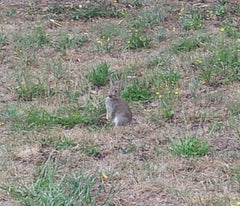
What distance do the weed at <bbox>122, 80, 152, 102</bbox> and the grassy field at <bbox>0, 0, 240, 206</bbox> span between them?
0.04 feet

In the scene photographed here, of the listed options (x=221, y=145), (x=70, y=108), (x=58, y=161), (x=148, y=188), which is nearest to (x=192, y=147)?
(x=221, y=145)

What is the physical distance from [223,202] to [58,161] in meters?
1.48

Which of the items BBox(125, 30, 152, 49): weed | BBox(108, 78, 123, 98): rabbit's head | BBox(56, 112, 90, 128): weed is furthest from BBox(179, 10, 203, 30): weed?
BBox(56, 112, 90, 128): weed

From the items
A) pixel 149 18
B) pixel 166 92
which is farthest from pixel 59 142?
pixel 149 18

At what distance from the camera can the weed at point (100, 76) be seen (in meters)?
7.34

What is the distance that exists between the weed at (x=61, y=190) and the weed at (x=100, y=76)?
2.46 metres

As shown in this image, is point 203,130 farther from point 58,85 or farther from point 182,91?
point 58,85

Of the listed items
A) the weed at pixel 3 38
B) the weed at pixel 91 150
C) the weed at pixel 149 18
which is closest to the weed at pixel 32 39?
the weed at pixel 3 38

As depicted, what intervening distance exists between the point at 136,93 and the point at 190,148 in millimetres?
1684

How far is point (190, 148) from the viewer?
5.48 meters

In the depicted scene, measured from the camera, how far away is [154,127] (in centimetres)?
621

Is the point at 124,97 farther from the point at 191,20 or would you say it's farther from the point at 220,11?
A: the point at 220,11

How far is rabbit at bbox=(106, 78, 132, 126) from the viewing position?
6.21 metres

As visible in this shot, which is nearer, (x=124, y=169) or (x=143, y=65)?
(x=124, y=169)
